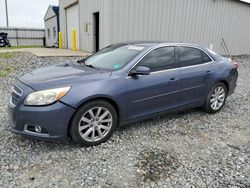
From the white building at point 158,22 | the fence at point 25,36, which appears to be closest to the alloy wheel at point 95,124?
the white building at point 158,22

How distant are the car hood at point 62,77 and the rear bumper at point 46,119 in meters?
0.30

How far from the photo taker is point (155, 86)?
3.72m

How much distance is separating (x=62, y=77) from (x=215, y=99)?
10.6 feet

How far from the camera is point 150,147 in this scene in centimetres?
338

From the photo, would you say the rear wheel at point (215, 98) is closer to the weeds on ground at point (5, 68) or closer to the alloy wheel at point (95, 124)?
the alloy wheel at point (95, 124)

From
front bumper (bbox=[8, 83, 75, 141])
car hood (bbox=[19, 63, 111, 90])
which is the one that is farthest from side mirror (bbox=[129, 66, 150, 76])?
front bumper (bbox=[8, 83, 75, 141])

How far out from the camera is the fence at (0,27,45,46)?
1083 inches

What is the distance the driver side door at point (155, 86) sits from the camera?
3533 mm

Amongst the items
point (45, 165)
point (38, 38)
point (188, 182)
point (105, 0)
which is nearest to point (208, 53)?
point (188, 182)

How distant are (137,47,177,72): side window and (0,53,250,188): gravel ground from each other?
3.50 ft

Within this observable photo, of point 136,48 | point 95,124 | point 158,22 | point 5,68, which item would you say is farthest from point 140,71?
point 158,22

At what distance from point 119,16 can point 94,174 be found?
8396mm

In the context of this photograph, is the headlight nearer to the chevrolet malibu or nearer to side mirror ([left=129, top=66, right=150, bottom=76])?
the chevrolet malibu

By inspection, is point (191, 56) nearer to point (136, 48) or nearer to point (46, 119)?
point (136, 48)
